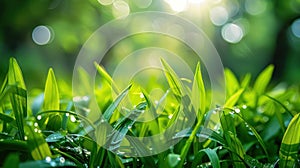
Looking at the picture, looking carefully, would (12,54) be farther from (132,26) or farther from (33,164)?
(33,164)

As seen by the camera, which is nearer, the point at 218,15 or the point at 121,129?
the point at 121,129

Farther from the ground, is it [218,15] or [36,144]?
[218,15]

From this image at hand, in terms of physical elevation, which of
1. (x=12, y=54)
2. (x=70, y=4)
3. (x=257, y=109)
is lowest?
(x=257, y=109)

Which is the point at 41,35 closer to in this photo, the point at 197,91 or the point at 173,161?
the point at 197,91

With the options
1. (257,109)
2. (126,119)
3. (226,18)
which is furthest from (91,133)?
(226,18)

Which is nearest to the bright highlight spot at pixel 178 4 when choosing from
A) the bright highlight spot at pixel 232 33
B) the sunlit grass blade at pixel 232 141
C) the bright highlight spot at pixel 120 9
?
the bright highlight spot at pixel 120 9

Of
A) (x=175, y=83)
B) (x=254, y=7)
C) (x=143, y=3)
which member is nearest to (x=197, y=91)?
(x=175, y=83)

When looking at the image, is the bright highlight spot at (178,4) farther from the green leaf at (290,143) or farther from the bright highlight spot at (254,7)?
the green leaf at (290,143)
